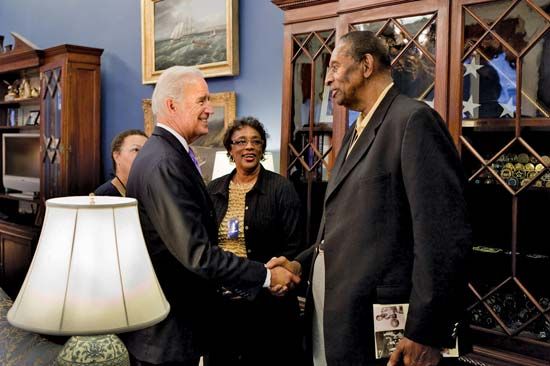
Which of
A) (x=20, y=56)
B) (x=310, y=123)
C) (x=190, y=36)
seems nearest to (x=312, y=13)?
(x=310, y=123)

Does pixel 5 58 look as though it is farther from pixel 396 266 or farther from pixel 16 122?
pixel 396 266

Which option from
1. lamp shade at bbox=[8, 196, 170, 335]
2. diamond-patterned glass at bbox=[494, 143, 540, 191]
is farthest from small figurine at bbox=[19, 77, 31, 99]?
diamond-patterned glass at bbox=[494, 143, 540, 191]

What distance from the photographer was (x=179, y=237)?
178 centimetres

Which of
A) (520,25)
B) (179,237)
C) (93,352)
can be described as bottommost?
(93,352)

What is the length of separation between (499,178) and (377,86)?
0.61 meters

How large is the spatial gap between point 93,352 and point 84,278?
0.25m

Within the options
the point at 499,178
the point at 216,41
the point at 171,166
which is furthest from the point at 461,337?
the point at 216,41

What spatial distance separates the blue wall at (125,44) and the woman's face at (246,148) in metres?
0.73

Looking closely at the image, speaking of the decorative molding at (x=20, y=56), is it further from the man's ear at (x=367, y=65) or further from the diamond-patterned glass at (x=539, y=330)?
the diamond-patterned glass at (x=539, y=330)

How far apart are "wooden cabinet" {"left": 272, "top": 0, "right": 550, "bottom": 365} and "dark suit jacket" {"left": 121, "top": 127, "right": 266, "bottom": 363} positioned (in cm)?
94

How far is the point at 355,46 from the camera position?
1.78 metres

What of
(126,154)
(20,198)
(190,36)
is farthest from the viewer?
(20,198)

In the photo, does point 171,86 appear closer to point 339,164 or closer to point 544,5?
point 339,164

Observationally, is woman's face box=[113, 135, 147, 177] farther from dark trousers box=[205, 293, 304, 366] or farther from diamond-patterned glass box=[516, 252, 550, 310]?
diamond-patterned glass box=[516, 252, 550, 310]
